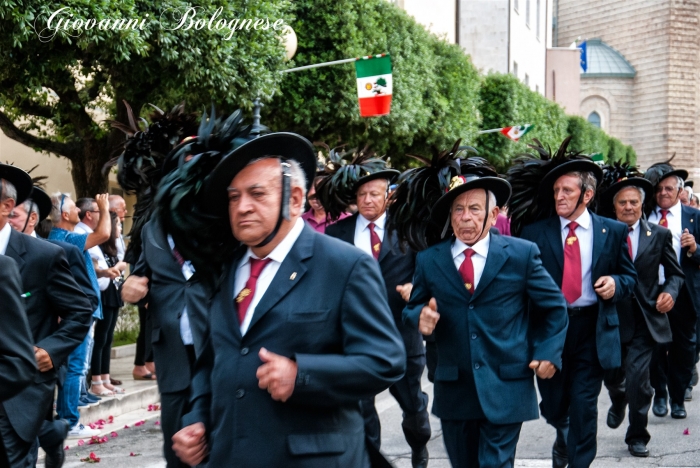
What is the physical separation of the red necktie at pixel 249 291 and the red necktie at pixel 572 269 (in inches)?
148

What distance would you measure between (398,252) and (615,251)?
1805 millimetres

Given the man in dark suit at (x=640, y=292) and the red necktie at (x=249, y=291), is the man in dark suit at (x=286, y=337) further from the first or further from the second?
the man in dark suit at (x=640, y=292)

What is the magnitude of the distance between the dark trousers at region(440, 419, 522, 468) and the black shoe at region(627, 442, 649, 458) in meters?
2.54

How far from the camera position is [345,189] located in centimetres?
936

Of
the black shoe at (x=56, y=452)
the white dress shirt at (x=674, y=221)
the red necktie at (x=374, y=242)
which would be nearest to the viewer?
the black shoe at (x=56, y=452)

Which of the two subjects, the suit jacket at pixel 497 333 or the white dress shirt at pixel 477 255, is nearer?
the suit jacket at pixel 497 333

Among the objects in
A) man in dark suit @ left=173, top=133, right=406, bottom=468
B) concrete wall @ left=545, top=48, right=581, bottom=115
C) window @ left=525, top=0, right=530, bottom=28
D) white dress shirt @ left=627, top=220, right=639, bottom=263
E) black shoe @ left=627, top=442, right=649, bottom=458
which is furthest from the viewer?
concrete wall @ left=545, top=48, right=581, bottom=115

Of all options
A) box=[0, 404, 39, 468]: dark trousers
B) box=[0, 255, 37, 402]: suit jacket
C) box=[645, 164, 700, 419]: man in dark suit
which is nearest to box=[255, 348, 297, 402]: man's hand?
box=[0, 255, 37, 402]: suit jacket

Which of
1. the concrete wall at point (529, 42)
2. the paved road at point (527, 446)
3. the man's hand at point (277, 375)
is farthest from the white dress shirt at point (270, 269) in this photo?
the concrete wall at point (529, 42)

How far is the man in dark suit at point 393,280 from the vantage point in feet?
24.3

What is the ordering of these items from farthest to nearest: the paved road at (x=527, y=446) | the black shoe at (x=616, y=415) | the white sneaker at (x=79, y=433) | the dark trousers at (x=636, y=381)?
the white sneaker at (x=79, y=433) < the black shoe at (x=616, y=415) < the dark trousers at (x=636, y=381) < the paved road at (x=527, y=446)

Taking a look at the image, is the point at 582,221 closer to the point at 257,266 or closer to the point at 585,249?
Answer: the point at 585,249

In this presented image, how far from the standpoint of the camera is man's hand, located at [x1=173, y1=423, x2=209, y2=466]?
11.5 feet

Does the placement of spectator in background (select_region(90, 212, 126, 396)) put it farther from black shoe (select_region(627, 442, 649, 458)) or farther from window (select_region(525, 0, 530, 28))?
window (select_region(525, 0, 530, 28))
